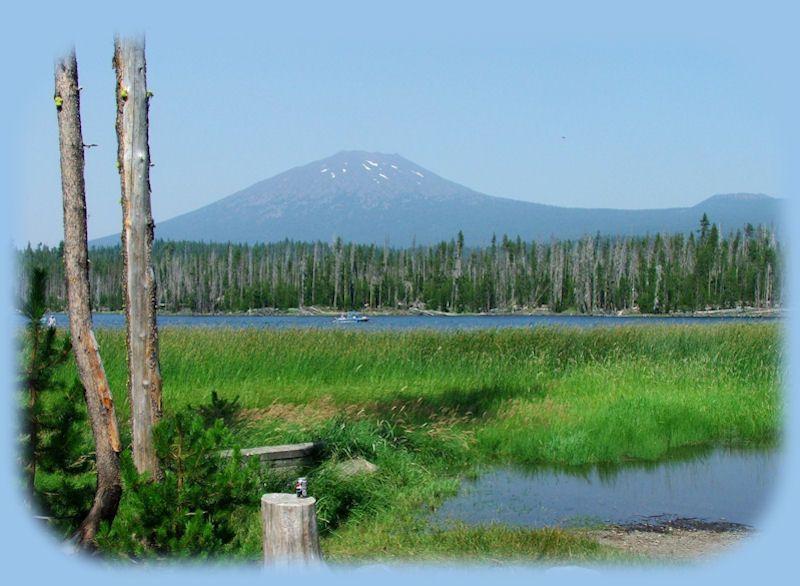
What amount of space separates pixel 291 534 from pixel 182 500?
1.02 metres

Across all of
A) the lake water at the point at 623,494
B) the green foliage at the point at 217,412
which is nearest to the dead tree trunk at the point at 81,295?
the green foliage at the point at 217,412

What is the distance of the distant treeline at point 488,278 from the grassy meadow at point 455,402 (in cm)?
8793

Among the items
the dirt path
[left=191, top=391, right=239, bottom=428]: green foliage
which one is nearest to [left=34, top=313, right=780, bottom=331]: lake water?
[left=191, top=391, right=239, bottom=428]: green foliage

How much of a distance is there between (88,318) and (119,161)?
132cm

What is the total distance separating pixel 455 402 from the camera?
558 inches

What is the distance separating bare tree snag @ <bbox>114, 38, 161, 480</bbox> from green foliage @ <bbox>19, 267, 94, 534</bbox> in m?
0.51

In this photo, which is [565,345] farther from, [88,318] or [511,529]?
[88,318]

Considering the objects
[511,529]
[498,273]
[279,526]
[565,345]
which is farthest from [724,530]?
[498,273]

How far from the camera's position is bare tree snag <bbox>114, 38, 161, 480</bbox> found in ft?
21.9

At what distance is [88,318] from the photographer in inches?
263

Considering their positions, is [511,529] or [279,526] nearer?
[279,526]

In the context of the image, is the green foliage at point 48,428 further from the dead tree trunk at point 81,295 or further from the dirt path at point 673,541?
the dirt path at point 673,541

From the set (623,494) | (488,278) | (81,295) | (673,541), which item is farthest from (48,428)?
(488,278)

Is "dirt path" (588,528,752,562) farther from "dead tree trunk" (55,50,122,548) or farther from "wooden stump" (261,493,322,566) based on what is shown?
"dead tree trunk" (55,50,122,548)
